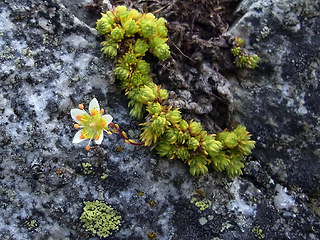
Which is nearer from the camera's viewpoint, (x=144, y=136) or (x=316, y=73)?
(x=144, y=136)

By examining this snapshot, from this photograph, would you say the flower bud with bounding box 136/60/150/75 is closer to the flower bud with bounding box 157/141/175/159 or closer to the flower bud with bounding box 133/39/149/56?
the flower bud with bounding box 133/39/149/56

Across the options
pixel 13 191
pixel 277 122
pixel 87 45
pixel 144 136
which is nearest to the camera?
pixel 13 191

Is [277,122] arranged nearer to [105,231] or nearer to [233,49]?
[233,49]

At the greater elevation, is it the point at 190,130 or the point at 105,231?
the point at 190,130

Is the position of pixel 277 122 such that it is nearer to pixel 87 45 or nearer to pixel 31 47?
pixel 87 45

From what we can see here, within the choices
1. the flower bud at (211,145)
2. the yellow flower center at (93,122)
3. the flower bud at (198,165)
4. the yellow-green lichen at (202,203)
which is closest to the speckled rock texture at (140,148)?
the yellow-green lichen at (202,203)

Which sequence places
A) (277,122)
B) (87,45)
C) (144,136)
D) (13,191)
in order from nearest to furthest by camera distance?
(13,191) → (144,136) → (87,45) → (277,122)

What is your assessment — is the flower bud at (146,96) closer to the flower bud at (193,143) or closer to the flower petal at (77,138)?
the flower bud at (193,143)

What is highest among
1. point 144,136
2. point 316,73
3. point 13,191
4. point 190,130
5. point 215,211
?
point 316,73

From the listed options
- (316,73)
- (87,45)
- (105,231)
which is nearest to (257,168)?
(316,73)
